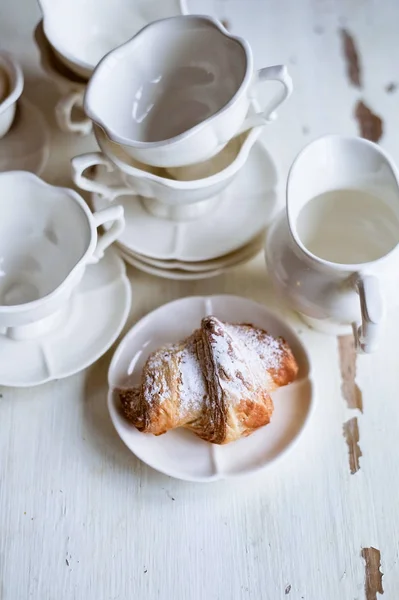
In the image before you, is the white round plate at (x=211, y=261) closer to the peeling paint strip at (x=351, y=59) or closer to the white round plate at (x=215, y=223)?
the white round plate at (x=215, y=223)

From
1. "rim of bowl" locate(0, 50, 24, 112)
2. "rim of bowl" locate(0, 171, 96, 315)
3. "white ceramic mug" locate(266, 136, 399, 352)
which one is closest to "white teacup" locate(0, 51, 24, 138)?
"rim of bowl" locate(0, 50, 24, 112)

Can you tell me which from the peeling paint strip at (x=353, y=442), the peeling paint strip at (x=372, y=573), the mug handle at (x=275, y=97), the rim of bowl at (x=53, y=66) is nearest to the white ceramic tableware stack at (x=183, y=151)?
the mug handle at (x=275, y=97)

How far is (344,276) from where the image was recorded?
69cm

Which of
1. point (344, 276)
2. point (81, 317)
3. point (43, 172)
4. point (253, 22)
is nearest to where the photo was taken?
point (344, 276)

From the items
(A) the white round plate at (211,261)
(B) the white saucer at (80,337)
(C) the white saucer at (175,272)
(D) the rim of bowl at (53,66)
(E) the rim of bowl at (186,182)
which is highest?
(D) the rim of bowl at (53,66)

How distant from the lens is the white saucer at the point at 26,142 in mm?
888

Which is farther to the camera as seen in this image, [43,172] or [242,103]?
[43,172]

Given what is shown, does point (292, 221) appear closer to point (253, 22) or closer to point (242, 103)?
point (242, 103)

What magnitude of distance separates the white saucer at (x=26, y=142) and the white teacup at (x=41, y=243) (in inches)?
4.5

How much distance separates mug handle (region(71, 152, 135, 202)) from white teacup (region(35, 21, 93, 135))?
3.6 inches

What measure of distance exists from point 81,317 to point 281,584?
0.35 meters

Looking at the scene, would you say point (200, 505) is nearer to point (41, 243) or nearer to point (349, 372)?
point (349, 372)

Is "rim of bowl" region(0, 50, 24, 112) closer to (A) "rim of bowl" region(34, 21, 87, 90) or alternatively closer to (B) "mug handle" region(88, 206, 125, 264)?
(A) "rim of bowl" region(34, 21, 87, 90)

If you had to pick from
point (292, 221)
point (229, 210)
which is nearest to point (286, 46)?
point (229, 210)
